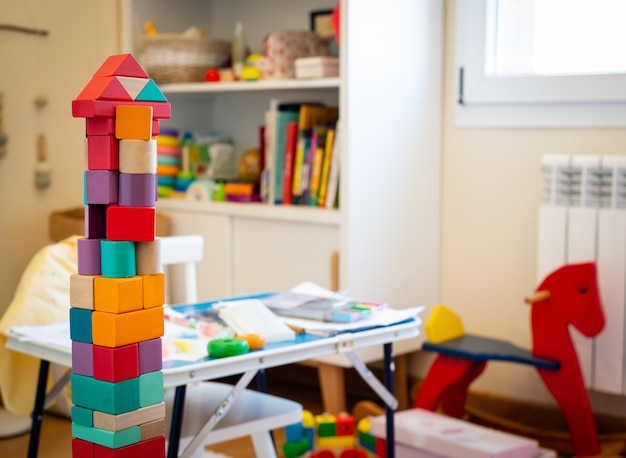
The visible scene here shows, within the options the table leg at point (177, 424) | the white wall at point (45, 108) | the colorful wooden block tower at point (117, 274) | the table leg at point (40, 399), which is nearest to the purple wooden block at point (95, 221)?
the colorful wooden block tower at point (117, 274)

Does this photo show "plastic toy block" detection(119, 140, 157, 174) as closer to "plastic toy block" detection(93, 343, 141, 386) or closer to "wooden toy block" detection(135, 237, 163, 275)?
"wooden toy block" detection(135, 237, 163, 275)

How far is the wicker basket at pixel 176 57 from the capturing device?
304 cm

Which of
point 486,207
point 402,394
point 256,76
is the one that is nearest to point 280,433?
point 402,394

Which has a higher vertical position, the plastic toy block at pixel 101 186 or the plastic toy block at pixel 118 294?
the plastic toy block at pixel 101 186

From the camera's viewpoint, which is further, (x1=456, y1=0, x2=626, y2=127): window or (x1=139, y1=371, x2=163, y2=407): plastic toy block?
(x1=456, y1=0, x2=626, y2=127): window

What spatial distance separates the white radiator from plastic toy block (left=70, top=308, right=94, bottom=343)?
1.61 metres

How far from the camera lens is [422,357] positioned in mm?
2988

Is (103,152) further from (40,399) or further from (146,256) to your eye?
(40,399)

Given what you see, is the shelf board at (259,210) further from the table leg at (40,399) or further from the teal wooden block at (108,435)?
the teal wooden block at (108,435)

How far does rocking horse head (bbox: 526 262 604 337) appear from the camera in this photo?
7.74 feet

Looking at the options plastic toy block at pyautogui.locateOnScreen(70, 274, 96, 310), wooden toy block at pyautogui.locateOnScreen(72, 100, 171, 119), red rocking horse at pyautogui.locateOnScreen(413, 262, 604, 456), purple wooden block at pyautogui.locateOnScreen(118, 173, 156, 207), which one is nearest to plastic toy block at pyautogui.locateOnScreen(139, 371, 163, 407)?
plastic toy block at pyautogui.locateOnScreen(70, 274, 96, 310)

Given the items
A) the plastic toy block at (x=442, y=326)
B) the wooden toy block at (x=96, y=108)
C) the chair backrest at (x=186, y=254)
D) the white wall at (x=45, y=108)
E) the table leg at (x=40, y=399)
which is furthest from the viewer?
the white wall at (x=45, y=108)

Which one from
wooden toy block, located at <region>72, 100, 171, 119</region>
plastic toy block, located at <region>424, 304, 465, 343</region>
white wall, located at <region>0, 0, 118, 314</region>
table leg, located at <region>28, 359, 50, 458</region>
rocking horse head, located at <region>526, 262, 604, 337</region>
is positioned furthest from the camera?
white wall, located at <region>0, 0, 118, 314</region>

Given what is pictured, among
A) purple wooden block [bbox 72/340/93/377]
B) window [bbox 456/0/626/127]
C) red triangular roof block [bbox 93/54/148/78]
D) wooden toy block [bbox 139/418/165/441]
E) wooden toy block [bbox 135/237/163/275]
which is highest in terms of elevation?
window [bbox 456/0/626/127]
